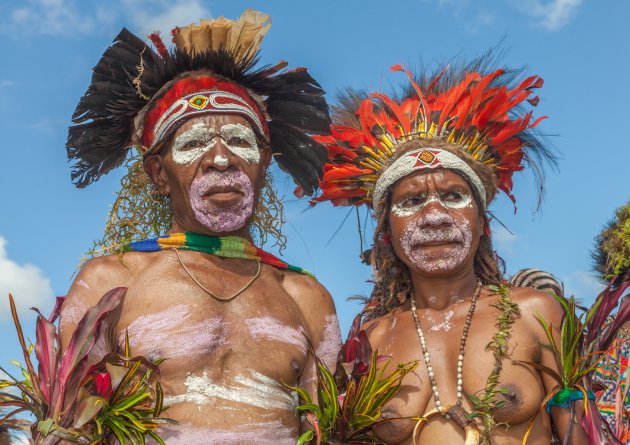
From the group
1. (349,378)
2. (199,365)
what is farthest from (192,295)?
Answer: (349,378)

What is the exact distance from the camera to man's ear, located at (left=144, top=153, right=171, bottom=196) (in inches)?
184

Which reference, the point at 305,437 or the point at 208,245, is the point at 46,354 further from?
the point at 305,437

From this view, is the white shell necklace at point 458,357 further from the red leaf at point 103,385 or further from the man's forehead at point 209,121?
the red leaf at point 103,385

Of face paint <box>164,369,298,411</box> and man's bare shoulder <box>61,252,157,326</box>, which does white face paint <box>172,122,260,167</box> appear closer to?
man's bare shoulder <box>61,252,157,326</box>

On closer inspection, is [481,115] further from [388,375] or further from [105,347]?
[105,347]

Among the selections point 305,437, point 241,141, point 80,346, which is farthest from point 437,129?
point 80,346

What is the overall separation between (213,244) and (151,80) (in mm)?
983

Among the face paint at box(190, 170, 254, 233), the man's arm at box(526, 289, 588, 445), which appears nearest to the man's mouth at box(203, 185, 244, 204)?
the face paint at box(190, 170, 254, 233)

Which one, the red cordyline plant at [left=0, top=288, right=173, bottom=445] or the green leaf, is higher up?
the red cordyline plant at [left=0, top=288, right=173, bottom=445]

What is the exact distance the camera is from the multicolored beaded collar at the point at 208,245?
4.46m

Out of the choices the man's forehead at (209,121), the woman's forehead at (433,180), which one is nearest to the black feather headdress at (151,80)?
the man's forehead at (209,121)

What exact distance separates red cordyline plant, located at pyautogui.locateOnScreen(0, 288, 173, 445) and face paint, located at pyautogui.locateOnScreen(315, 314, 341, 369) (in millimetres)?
965

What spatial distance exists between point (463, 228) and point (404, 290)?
609 millimetres

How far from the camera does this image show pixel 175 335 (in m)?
4.11
